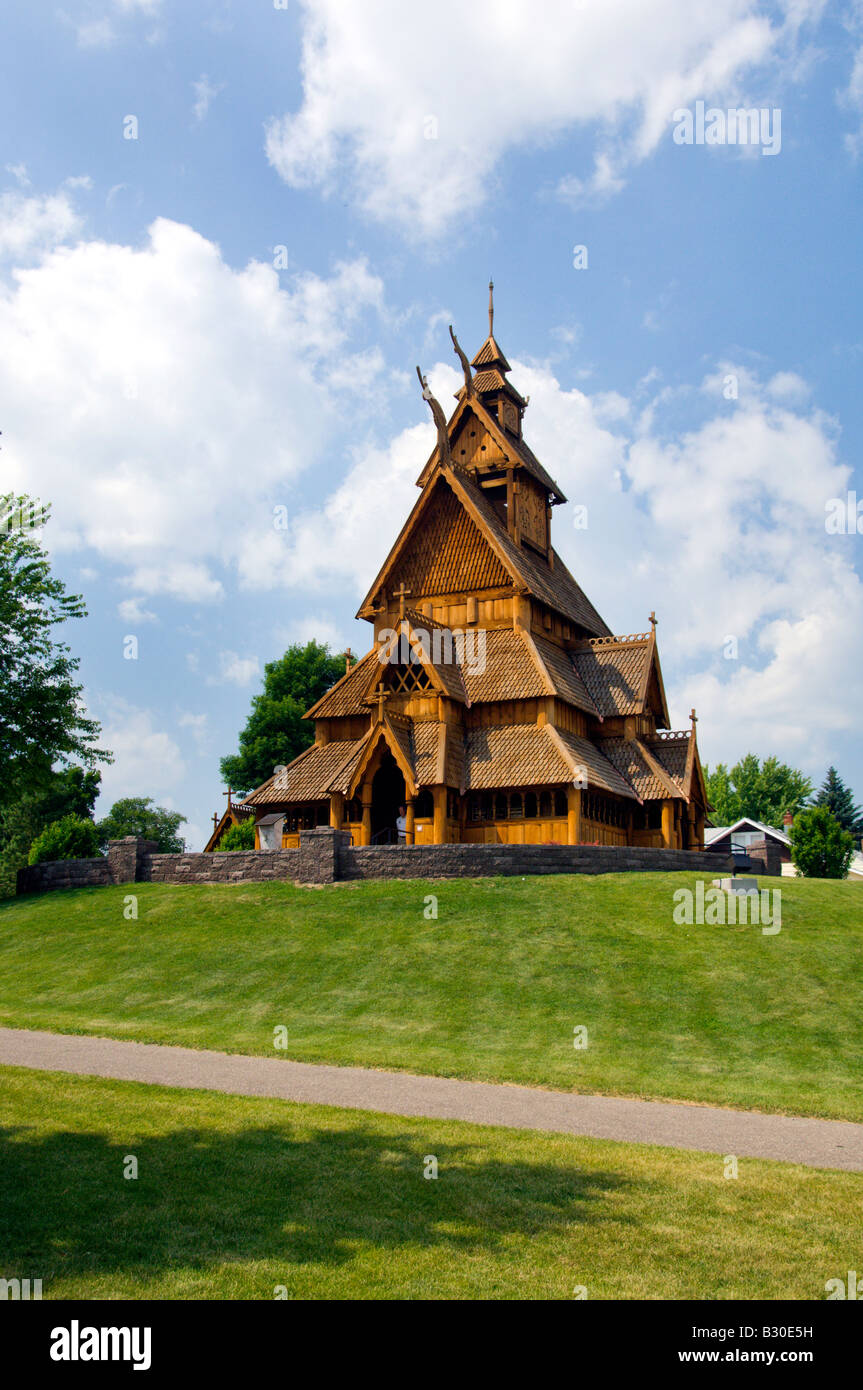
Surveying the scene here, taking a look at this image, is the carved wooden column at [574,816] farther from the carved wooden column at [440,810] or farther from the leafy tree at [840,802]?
the leafy tree at [840,802]

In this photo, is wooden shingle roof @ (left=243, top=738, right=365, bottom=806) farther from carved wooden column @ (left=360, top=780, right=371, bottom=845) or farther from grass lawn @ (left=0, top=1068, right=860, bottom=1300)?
grass lawn @ (left=0, top=1068, right=860, bottom=1300)

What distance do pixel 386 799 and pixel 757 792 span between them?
2857 inches

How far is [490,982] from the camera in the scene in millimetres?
22188

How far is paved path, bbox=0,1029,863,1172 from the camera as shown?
1313cm

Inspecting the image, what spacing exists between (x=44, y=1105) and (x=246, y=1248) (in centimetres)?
577

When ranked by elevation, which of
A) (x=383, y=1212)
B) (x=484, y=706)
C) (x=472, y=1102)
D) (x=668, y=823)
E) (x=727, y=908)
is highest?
(x=484, y=706)

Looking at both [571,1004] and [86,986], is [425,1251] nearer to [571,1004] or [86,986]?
[571,1004]

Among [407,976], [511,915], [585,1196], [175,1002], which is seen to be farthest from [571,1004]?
[585,1196]

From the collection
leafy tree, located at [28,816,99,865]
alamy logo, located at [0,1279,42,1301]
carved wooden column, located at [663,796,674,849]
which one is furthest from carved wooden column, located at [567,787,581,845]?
alamy logo, located at [0,1279,42,1301]

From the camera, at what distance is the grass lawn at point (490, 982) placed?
17.5 m

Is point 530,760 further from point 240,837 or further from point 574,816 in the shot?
point 240,837

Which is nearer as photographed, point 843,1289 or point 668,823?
point 843,1289

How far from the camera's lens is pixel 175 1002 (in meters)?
22.7
